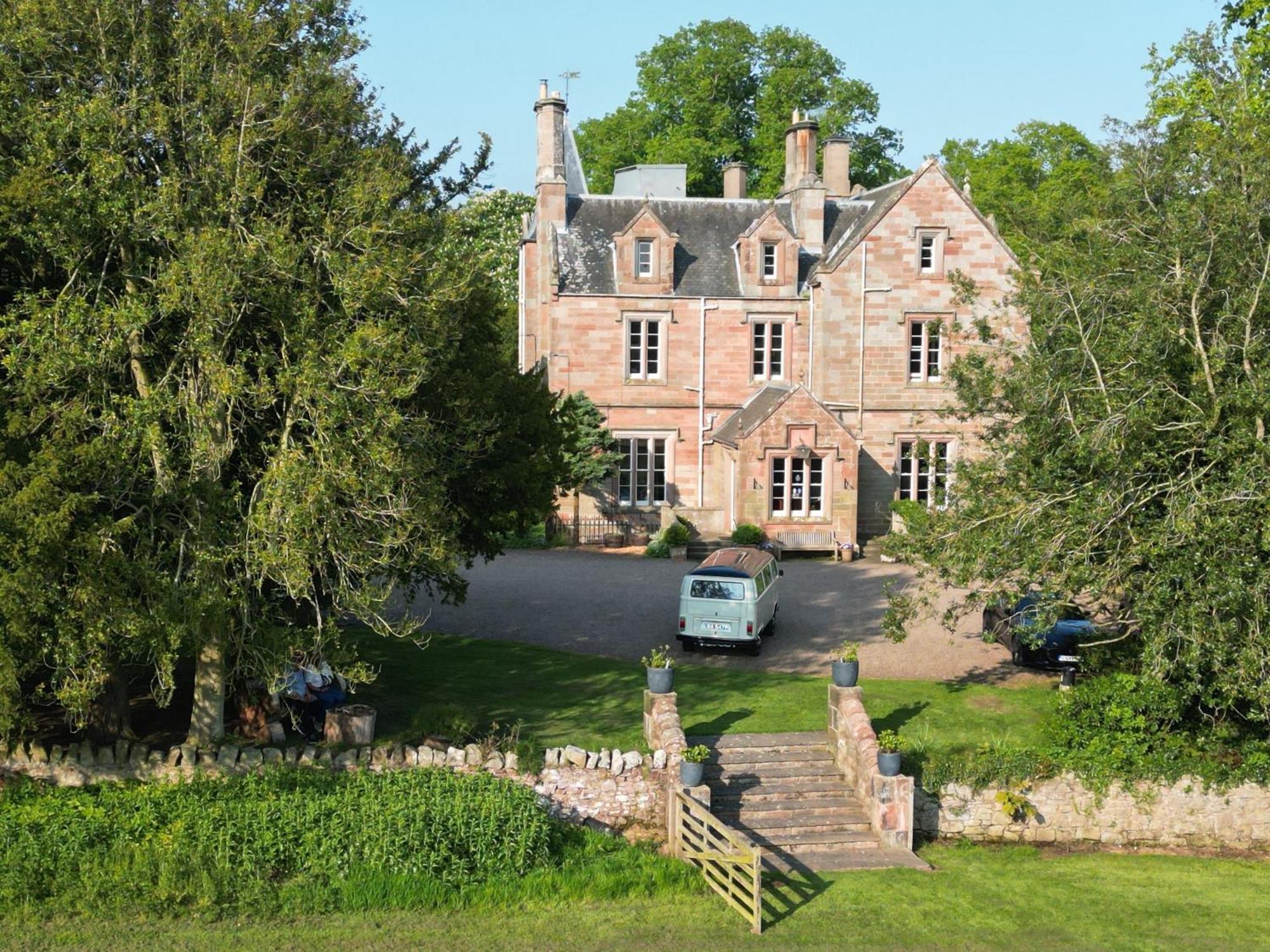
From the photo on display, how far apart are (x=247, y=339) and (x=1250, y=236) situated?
51.9 ft

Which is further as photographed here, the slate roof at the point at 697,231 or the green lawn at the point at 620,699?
the slate roof at the point at 697,231

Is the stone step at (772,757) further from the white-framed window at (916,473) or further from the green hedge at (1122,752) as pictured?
the white-framed window at (916,473)

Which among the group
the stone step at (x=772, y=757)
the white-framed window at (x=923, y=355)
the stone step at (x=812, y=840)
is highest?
the white-framed window at (x=923, y=355)

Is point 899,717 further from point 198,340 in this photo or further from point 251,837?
point 198,340

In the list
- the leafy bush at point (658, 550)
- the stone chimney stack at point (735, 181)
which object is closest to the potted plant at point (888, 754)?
the leafy bush at point (658, 550)

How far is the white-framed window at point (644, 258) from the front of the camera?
136 ft

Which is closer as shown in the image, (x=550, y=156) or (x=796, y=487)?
(x=796, y=487)

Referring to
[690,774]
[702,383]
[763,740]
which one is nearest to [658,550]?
[702,383]

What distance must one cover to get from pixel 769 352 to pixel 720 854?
26.6 m

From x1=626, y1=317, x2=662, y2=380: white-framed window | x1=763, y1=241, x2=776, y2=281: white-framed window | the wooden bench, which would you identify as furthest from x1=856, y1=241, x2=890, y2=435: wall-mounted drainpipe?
x1=626, y1=317, x2=662, y2=380: white-framed window

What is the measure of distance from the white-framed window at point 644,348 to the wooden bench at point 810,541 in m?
7.29

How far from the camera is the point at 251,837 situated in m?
16.5

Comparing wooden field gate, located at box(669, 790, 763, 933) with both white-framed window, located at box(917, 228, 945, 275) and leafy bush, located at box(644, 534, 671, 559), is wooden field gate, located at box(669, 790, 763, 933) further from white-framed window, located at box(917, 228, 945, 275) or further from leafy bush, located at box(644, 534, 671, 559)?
white-framed window, located at box(917, 228, 945, 275)

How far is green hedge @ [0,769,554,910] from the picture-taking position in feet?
52.1
